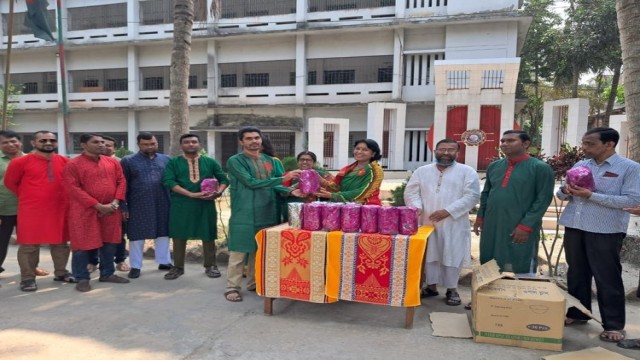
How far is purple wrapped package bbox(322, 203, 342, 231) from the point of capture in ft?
11.2

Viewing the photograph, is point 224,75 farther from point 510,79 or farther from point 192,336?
point 192,336

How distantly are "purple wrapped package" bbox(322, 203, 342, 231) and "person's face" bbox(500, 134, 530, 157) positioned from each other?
58.1 inches

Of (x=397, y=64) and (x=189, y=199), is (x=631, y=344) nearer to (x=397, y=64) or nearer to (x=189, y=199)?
(x=189, y=199)

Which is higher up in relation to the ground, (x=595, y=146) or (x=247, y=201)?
(x=595, y=146)

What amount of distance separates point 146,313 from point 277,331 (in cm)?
118

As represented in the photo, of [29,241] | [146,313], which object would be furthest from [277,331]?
[29,241]

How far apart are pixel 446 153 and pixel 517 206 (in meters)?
0.75

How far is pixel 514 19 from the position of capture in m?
15.6

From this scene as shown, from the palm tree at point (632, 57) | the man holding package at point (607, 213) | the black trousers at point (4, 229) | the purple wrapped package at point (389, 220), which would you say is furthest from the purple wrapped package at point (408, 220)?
the black trousers at point (4, 229)

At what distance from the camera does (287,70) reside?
1983cm

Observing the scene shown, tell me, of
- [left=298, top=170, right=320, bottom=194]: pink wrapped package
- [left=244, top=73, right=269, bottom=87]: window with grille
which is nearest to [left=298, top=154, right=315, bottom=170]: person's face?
[left=298, top=170, right=320, bottom=194]: pink wrapped package

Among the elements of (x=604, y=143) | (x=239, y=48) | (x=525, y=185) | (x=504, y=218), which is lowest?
(x=504, y=218)

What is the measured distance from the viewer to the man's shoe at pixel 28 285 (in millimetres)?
4156

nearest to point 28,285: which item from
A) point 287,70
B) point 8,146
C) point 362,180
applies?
point 8,146
